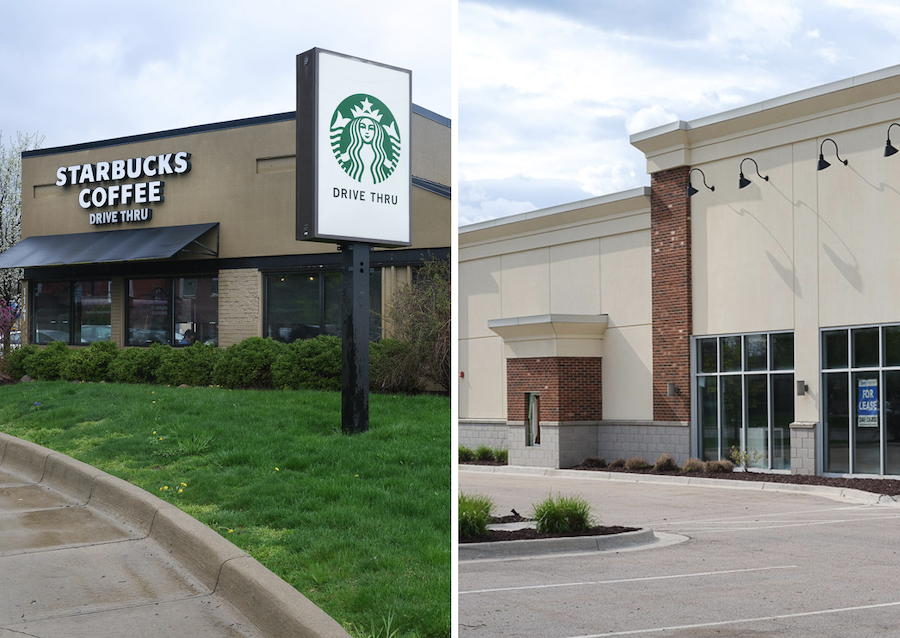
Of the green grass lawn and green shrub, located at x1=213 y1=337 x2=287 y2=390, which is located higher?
green shrub, located at x1=213 y1=337 x2=287 y2=390

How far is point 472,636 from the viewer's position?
270 inches

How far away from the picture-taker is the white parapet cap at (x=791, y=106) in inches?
727

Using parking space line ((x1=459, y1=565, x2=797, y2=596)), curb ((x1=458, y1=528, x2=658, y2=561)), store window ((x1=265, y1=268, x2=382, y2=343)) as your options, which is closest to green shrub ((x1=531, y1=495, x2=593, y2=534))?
curb ((x1=458, y1=528, x2=658, y2=561))

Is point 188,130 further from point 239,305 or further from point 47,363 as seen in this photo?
point 47,363

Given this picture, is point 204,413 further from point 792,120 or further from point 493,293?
point 493,293

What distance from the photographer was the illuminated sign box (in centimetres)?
1192

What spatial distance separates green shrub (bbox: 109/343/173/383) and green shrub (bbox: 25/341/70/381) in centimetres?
160

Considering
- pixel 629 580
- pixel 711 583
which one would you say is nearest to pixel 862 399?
pixel 711 583

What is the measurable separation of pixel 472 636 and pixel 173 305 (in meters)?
18.9

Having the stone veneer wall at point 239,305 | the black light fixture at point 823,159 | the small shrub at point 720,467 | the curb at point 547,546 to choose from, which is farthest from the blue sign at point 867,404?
the stone veneer wall at point 239,305

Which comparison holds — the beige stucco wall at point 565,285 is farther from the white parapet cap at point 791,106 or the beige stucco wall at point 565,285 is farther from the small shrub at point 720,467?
the small shrub at point 720,467

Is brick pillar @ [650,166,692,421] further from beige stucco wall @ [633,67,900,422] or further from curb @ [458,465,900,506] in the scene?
curb @ [458,465,900,506]

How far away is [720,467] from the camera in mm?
21188

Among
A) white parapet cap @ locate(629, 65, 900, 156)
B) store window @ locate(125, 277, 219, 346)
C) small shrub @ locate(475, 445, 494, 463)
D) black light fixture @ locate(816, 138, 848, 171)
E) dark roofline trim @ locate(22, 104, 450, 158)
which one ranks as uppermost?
dark roofline trim @ locate(22, 104, 450, 158)
